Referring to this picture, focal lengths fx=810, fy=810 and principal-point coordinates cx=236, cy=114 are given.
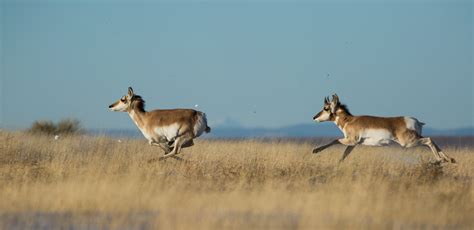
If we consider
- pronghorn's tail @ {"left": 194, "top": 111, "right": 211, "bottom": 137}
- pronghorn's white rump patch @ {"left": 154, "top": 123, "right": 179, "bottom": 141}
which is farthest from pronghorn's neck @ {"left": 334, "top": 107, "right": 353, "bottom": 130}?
pronghorn's white rump patch @ {"left": 154, "top": 123, "right": 179, "bottom": 141}

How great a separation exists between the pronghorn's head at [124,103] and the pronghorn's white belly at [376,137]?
5.34m

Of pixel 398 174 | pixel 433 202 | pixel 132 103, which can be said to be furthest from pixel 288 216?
pixel 132 103

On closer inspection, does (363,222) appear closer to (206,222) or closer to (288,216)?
(288,216)

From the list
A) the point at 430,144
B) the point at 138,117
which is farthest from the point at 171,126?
the point at 430,144

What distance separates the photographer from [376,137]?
17656 mm

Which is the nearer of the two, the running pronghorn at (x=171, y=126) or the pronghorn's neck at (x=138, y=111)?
the running pronghorn at (x=171, y=126)

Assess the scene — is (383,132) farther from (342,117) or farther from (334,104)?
(334,104)

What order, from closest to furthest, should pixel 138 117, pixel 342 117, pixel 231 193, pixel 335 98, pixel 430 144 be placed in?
pixel 231 193, pixel 430 144, pixel 138 117, pixel 342 117, pixel 335 98

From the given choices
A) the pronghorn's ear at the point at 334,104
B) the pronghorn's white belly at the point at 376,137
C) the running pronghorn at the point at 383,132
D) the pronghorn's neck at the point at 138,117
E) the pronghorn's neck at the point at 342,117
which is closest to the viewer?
the running pronghorn at the point at 383,132

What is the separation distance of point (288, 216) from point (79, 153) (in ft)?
32.0

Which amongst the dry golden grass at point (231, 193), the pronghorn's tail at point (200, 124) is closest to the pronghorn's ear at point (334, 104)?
the dry golden grass at point (231, 193)

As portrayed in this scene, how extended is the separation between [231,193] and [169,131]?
586 cm

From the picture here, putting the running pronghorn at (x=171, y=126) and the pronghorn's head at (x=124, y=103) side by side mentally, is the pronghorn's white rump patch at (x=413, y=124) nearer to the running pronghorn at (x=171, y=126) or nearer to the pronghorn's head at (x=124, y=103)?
the running pronghorn at (x=171, y=126)

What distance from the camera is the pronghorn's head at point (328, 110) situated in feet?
62.5
